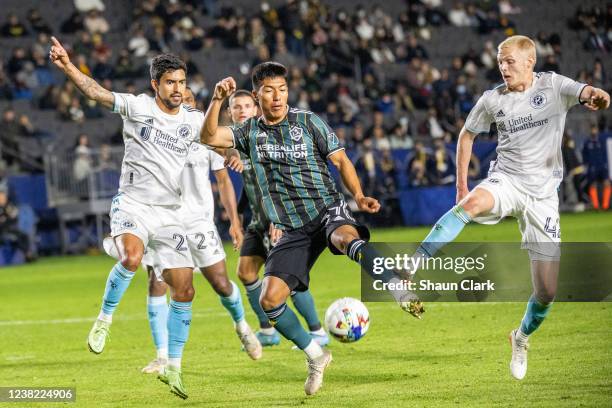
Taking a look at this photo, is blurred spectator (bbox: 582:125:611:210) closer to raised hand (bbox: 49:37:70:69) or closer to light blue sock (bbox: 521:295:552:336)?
light blue sock (bbox: 521:295:552:336)

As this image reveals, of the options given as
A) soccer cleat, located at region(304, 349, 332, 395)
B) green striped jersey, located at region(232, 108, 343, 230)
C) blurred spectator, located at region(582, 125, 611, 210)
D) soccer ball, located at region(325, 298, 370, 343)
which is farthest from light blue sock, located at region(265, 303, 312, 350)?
blurred spectator, located at region(582, 125, 611, 210)

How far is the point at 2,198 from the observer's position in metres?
21.7

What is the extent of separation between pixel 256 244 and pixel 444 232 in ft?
9.27

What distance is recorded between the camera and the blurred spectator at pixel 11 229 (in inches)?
856

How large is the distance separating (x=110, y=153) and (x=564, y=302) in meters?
14.3

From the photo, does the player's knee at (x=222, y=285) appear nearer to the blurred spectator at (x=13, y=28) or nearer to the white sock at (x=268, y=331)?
the white sock at (x=268, y=331)

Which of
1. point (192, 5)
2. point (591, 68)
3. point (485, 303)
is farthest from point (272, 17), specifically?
point (485, 303)

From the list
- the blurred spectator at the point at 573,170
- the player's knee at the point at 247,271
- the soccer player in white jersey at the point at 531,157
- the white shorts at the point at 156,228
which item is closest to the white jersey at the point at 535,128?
the soccer player in white jersey at the point at 531,157

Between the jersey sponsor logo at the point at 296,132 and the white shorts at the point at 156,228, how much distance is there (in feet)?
4.16

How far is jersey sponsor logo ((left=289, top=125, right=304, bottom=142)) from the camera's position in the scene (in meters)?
8.27

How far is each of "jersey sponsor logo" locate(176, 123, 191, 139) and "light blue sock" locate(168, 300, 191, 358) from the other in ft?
4.49

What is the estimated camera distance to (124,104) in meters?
8.71

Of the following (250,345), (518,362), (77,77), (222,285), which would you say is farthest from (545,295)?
(77,77)

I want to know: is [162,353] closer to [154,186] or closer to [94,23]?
[154,186]
